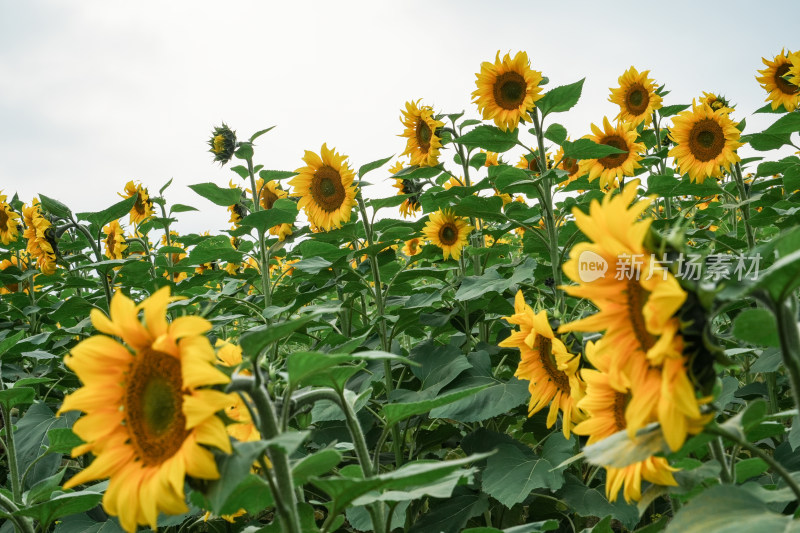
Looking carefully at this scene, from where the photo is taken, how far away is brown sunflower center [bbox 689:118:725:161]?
380cm

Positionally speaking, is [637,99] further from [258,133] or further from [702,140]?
[258,133]

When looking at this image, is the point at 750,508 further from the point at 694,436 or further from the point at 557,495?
the point at 557,495

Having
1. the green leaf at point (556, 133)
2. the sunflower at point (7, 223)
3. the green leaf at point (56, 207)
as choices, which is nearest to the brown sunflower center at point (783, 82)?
the green leaf at point (556, 133)

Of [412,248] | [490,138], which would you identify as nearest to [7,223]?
[412,248]

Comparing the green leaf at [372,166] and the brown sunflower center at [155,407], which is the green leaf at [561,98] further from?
the brown sunflower center at [155,407]

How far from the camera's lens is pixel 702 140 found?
153 inches

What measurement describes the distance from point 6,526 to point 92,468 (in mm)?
2110

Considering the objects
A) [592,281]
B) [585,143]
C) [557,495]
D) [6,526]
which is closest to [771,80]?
[585,143]

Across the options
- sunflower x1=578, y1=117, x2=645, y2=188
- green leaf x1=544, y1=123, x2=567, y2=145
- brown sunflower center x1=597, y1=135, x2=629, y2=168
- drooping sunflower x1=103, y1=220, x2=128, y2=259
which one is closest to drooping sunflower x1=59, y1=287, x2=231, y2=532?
green leaf x1=544, y1=123, x2=567, y2=145

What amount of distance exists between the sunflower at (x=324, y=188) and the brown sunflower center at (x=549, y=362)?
1.49 m

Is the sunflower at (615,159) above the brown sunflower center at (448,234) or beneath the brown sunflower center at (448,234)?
above

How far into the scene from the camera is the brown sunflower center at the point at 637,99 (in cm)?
458

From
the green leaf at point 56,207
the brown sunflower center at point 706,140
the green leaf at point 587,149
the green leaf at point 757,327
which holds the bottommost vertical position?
the green leaf at point 757,327

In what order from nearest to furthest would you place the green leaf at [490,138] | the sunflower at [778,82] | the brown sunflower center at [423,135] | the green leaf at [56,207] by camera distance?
the green leaf at [490,138], the green leaf at [56,207], the brown sunflower center at [423,135], the sunflower at [778,82]
